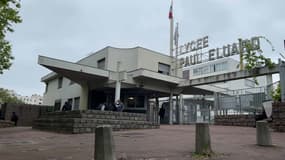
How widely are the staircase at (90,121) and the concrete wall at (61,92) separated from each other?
35.5ft

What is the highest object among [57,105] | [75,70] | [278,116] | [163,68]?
[163,68]

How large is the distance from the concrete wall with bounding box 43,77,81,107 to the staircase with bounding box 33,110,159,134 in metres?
10.8

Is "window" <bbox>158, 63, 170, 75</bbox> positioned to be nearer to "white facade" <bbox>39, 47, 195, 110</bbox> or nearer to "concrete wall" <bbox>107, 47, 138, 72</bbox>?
"white facade" <bbox>39, 47, 195, 110</bbox>

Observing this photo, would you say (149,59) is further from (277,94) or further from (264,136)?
(264,136)

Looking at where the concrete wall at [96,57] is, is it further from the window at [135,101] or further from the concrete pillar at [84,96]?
the window at [135,101]

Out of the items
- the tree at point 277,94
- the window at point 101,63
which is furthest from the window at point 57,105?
the tree at point 277,94

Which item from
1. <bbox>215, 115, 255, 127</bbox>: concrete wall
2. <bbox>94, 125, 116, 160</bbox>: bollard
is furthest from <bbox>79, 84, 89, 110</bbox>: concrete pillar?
<bbox>94, 125, 116, 160</bbox>: bollard

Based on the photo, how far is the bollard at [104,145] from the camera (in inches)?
177

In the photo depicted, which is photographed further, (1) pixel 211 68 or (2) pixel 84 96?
(1) pixel 211 68

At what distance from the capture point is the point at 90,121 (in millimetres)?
12539

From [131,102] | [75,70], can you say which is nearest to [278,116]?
[75,70]

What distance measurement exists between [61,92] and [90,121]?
1929cm

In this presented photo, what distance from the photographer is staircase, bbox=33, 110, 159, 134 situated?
12250 mm

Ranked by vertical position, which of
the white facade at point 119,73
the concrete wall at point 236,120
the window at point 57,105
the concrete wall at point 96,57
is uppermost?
the concrete wall at point 96,57
